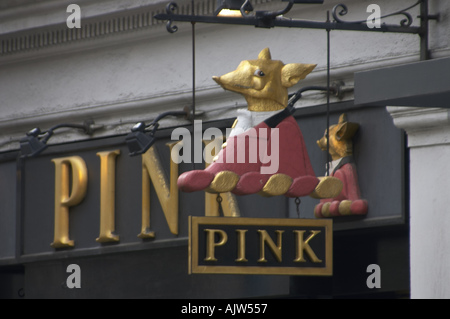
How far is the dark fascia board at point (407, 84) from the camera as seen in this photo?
6.93m

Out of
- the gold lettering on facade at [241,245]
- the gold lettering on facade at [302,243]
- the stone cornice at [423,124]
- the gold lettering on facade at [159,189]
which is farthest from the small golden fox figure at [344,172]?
the gold lettering on facade at [159,189]

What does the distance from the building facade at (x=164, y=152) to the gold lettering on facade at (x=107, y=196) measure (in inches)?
0.5

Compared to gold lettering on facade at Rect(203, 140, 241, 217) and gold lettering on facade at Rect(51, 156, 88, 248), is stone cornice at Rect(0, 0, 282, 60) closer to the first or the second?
gold lettering on facade at Rect(51, 156, 88, 248)

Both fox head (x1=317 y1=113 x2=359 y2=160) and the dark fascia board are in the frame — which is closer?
the dark fascia board

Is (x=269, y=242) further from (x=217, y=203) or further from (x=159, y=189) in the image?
(x=159, y=189)

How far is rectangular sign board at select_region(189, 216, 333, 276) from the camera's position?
866 centimetres

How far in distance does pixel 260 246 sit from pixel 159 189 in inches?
107

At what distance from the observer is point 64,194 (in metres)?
12.0

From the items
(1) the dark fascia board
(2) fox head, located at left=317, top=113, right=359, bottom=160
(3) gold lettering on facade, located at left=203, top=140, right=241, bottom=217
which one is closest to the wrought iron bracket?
(2) fox head, located at left=317, top=113, right=359, bottom=160

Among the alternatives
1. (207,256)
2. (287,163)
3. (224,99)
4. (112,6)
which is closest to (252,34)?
(224,99)

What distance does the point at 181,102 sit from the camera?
1134 cm

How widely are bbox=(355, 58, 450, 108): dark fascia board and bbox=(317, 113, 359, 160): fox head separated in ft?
8.29

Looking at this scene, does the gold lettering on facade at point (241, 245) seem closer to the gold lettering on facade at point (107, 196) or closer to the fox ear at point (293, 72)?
the fox ear at point (293, 72)
